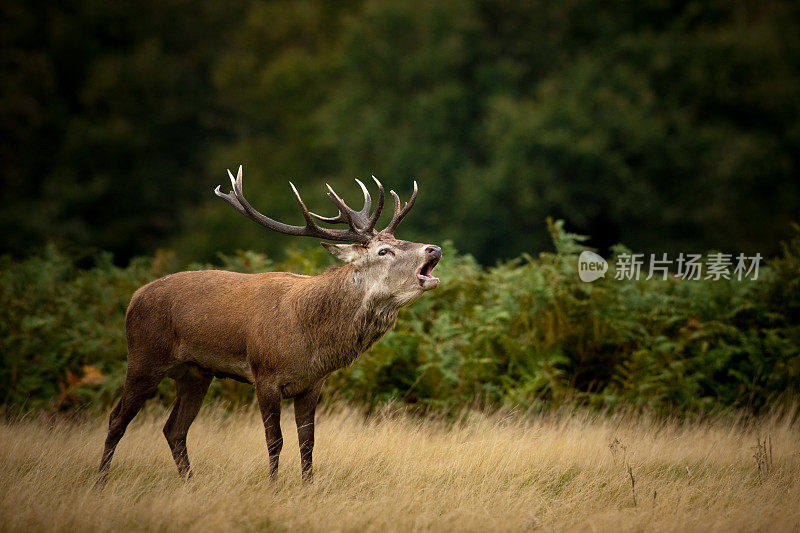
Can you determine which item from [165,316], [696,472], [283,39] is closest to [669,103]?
[283,39]

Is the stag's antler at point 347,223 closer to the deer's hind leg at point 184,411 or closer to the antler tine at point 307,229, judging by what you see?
the antler tine at point 307,229

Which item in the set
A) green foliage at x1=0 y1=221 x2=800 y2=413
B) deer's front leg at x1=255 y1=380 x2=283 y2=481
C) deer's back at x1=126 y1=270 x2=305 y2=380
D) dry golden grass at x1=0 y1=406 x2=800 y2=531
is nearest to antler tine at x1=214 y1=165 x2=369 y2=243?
deer's back at x1=126 y1=270 x2=305 y2=380

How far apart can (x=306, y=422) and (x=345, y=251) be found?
51.8 inches

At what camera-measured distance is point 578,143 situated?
75.5 feet

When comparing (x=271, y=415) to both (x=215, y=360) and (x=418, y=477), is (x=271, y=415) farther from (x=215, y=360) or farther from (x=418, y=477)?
(x=418, y=477)

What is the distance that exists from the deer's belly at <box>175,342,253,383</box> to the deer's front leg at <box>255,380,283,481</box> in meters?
0.21

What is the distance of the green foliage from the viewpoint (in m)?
9.13

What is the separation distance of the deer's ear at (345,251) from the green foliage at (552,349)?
9.27 feet

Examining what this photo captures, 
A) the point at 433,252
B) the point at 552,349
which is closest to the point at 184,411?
the point at 433,252

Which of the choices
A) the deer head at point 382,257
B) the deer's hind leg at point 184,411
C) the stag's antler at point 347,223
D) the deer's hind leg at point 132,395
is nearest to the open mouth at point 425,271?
the deer head at point 382,257

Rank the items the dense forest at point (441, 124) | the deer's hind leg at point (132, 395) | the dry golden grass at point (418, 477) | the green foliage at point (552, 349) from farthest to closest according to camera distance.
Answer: the dense forest at point (441, 124) < the green foliage at point (552, 349) < the deer's hind leg at point (132, 395) < the dry golden grass at point (418, 477)

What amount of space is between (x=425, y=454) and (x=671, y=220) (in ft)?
58.5

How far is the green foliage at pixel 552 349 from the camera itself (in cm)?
913

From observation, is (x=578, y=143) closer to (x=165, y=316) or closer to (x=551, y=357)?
(x=551, y=357)
